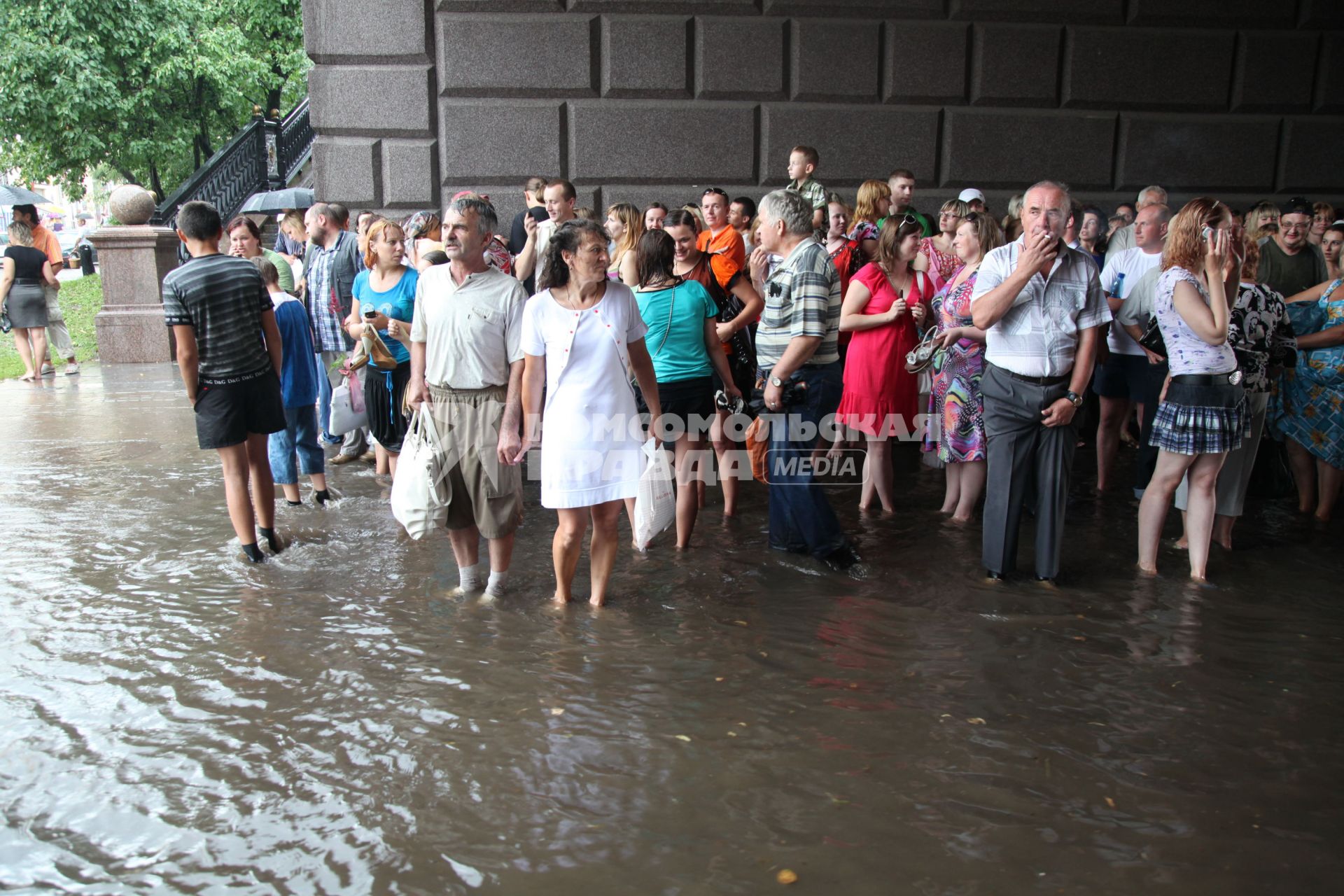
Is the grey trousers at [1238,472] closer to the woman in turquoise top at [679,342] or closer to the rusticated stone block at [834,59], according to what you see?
the woman in turquoise top at [679,342]

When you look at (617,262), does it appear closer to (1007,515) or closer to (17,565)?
(1007,515)

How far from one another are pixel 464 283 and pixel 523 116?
5.40 meters

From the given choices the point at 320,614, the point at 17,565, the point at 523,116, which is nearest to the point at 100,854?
the point at 320,614

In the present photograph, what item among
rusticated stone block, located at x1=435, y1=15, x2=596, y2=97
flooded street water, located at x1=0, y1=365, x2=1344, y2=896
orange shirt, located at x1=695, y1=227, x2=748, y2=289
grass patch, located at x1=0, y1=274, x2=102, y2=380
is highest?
rusticated stone block, located at x1=435, y1=15, x2=596, y2=97

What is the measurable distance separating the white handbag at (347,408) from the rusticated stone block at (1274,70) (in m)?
8.61

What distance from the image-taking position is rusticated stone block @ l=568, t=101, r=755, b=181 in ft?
32.3

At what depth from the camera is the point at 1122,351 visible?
6.87 m

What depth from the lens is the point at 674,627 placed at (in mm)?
4797

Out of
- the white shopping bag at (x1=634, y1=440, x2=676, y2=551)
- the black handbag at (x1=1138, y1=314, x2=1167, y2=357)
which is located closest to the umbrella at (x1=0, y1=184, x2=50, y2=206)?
the white shopping bag at (x1=634, y1=440, x2=676, y2=551)

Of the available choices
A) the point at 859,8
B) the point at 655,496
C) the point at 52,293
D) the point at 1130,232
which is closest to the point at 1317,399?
the point at 1130,232

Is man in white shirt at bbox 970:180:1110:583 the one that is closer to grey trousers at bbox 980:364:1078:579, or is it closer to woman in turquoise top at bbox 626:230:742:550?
grey trousers at bbox 980:364:1078:579

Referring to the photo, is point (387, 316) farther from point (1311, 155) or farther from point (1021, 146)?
point (1311, 155)

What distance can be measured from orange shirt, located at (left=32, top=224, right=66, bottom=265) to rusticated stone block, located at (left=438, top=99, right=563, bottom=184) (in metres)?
6.06

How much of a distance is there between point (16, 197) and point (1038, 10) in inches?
498
